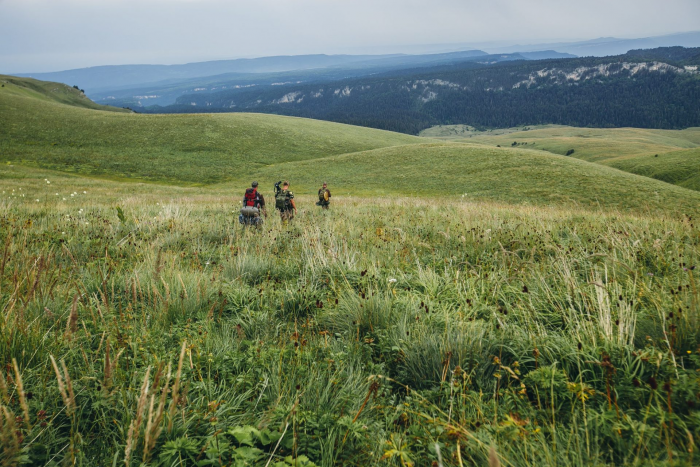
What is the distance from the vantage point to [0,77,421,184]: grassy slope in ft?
159

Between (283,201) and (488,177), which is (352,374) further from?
(488,177)

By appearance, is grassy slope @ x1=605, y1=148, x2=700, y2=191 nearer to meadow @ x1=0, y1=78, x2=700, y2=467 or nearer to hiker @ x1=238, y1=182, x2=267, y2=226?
meadow @ x1=0, y1=78, x2=700, y2=467

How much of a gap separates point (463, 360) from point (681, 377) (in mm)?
1259

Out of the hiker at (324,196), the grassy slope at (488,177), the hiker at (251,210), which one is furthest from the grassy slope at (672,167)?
the hiker at (251,210)

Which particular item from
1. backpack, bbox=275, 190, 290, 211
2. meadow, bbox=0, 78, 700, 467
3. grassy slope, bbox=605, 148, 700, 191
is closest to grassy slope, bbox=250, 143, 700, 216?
grassy slope, bbox=605, 148, 700, 191

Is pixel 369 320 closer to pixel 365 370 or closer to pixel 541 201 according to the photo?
pixel 365 370

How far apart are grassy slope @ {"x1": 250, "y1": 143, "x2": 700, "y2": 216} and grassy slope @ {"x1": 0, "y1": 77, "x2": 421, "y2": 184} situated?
391 inches

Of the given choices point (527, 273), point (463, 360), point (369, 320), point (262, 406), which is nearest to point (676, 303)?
point (527, 273)

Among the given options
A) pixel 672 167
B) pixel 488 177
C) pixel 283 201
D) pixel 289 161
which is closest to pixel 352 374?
pixel 283 201

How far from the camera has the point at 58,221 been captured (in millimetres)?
8031

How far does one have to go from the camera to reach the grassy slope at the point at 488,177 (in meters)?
31.9

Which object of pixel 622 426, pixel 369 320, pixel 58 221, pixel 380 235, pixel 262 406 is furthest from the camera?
pixel 58 221

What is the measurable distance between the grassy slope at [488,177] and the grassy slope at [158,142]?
32.6 ft

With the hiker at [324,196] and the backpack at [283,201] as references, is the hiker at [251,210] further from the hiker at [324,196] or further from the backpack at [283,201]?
the hiker at [324,196]
